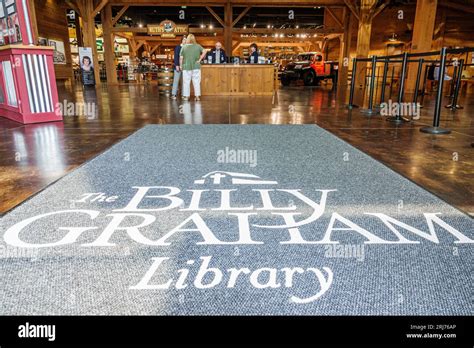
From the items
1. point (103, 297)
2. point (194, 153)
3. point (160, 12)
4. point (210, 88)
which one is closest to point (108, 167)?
point (194, 153)

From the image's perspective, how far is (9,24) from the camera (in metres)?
4.93

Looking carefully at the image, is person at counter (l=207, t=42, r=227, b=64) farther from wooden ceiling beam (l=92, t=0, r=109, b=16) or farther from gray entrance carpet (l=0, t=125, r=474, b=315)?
gray entrance carpet (l=0, t=125, r=474, b=315)

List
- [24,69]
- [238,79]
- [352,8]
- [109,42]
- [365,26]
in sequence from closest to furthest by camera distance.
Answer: [24,69] → [238,79] → [365,26] → [352,8] → [109,42]

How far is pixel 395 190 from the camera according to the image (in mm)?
2273

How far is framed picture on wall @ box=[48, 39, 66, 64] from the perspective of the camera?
16119 millimetres

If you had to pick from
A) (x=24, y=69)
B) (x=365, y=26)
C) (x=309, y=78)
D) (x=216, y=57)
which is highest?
(x=365, y=26)

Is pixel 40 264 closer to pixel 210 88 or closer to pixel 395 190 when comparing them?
pixel 395 190

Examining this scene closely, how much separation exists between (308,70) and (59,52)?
11904 mm

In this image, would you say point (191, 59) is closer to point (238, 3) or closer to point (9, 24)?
point (9, 24)

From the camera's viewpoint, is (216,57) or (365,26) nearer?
(216,57)

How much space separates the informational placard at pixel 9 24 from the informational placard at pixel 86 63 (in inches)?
381

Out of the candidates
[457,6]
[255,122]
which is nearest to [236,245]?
[255,122]

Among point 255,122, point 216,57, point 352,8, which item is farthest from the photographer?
point 352,8

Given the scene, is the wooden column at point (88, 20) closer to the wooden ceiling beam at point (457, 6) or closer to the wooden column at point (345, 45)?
the wooden column at point (345, 45)
